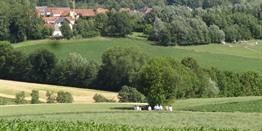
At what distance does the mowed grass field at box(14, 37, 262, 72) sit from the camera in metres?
86.7

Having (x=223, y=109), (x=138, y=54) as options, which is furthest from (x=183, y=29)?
(x=223, y=109)

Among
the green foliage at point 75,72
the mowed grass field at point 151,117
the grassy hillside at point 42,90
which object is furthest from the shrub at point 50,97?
the mowed grass field at point 151,117

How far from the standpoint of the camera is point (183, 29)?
101625 mm

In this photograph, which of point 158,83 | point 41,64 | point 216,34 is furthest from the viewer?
point 216,34

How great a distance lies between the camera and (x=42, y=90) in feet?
223

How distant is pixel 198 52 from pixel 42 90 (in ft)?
114

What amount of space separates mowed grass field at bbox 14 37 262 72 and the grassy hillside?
885cm

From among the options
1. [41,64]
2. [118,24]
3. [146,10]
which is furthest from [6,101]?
[146,10]

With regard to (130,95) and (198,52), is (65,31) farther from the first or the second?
(198,52)

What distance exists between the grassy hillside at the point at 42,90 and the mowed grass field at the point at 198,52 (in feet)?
29.1

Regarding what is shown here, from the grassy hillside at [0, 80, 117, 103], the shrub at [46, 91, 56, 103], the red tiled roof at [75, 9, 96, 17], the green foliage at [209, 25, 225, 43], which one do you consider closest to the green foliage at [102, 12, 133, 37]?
the red tiled roof at [75, 9, 96, 17]

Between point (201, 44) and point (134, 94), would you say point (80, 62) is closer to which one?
point (134, 94)

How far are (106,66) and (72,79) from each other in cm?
434

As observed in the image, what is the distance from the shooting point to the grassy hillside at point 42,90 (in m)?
63.7
